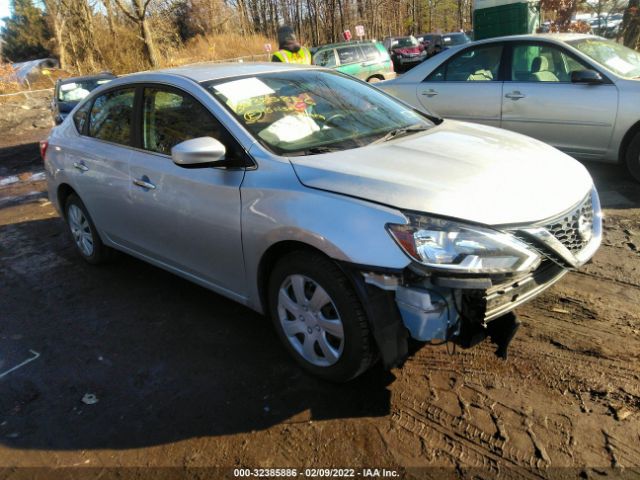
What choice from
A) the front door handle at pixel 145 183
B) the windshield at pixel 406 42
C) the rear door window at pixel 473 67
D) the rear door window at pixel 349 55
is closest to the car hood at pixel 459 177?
the front door handle at pixel 145 183

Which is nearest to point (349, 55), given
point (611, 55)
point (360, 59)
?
point (360, 59)

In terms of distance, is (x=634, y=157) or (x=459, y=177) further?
(x=634, y=157)

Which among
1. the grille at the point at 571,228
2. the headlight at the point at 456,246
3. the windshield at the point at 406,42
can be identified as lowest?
the windshield at the point at 406,42

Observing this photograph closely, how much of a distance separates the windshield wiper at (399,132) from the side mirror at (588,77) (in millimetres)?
2973

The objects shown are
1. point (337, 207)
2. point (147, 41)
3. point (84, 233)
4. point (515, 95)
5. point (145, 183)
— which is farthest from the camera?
point (147, 41)

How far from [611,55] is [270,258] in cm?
520

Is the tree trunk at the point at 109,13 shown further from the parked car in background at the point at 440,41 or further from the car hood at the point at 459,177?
the car hood at the point at 459,177

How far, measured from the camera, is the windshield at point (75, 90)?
13.2 meters

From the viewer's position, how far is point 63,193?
5.11 meters

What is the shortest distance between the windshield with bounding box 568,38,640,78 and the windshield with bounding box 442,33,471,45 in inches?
855

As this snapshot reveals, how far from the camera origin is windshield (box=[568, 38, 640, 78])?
593 centimetres

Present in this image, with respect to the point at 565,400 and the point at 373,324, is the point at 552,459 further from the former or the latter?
the point at 373,324

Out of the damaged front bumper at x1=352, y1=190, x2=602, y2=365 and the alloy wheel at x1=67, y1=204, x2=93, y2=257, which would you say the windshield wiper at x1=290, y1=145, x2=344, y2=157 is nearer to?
the damaged front bumper at x1=352, y1=190, x2=602, y2=365

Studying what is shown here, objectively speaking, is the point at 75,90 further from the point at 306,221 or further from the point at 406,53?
the point at 406,53
